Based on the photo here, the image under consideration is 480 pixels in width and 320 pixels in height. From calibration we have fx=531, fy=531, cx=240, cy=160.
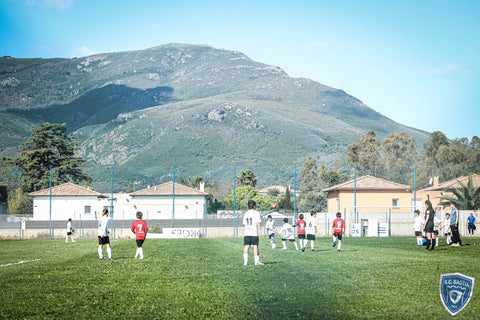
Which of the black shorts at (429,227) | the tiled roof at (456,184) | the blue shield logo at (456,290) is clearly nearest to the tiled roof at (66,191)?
the tiled roof at (456,184)

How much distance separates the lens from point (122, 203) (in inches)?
2393

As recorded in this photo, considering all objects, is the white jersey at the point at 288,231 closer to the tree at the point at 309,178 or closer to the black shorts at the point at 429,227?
the black shorts at the point at 429,227

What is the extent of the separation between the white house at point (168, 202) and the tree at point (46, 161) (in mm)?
15854

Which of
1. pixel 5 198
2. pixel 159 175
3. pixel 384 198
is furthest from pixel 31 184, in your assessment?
pixel 384 198

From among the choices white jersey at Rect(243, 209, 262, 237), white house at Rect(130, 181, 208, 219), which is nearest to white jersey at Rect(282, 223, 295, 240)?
white jersey at Rect(243, 209, 262, 237)

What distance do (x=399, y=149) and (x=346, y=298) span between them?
91239mm

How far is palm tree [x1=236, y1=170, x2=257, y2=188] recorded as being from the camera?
107 meters

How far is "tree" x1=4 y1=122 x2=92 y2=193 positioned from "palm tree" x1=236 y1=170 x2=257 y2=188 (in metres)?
35.6

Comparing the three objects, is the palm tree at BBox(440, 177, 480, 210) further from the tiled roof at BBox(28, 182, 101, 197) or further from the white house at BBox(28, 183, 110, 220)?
the tiled roof at BBox(28, 182, 101, 197)

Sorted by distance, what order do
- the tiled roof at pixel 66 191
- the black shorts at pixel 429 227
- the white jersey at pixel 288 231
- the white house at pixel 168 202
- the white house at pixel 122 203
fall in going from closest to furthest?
the black shorts at pixel 429 227 → the white jersey at pixel 288 231 → the white house at pixel 122 203 → the white house at pixel 168 202 → the tiled roof at pixel 66 191

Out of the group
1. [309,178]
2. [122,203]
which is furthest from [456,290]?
[309,178]

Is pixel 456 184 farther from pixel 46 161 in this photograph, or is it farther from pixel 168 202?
pixel 46 161

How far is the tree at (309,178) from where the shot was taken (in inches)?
3863

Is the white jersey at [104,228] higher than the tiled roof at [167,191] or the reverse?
the reverse
